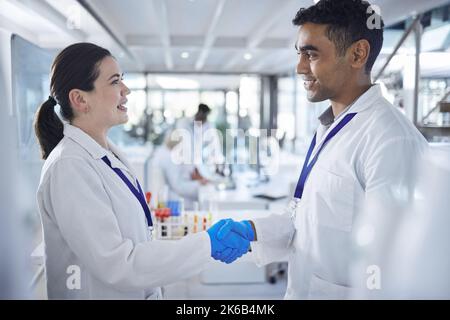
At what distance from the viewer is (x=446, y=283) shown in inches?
35.9

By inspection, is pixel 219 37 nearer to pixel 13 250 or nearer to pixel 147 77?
pixel 147 77

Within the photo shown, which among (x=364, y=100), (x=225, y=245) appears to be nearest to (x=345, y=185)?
(x=364, y=100)

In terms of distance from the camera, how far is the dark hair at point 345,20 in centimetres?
98

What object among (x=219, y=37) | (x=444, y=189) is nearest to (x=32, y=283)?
(x=444, y=189)

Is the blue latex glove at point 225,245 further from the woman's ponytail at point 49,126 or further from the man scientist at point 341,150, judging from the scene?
the woman's ponytail at point 49,126

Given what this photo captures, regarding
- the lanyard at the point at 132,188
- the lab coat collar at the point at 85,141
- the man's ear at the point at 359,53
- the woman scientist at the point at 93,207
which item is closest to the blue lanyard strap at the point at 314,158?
the man's ear at the point at 359,53

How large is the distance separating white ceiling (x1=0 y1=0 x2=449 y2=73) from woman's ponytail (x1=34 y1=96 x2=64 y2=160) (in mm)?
191

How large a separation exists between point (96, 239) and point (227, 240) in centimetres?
33

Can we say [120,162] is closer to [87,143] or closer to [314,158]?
[87,143]

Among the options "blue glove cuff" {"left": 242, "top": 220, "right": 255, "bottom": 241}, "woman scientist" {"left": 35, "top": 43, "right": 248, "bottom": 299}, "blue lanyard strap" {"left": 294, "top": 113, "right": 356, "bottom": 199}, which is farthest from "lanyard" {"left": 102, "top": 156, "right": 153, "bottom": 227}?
"blue lanyard strap" {"left": 294, "top": 113, "right": 356, "bottom": 199}

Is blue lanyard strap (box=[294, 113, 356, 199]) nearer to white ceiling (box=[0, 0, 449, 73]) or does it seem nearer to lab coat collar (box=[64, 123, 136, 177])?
white ceiling (box=[0, 0, 449, 73])

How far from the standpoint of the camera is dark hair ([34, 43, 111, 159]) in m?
0.94
